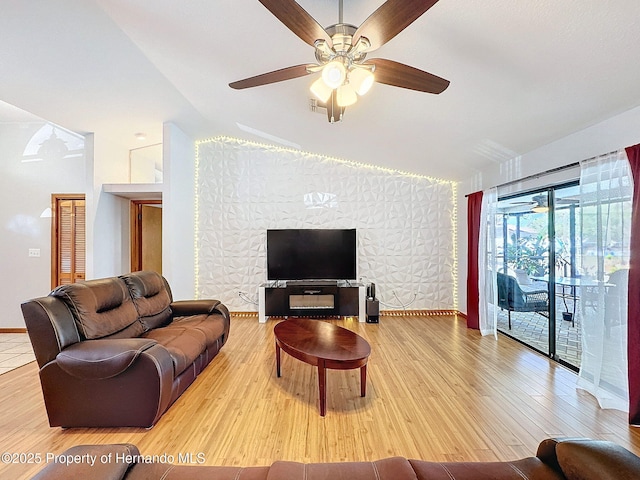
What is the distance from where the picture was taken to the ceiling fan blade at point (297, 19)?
1.37 metres

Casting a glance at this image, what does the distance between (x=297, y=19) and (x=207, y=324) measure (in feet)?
9.35

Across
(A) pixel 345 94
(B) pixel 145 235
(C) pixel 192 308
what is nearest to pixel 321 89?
(A) pixel 345 94

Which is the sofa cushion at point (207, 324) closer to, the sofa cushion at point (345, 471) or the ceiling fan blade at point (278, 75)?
the sofa cushion at point (345, 471)

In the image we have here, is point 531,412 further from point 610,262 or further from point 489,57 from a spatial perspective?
point 489,57

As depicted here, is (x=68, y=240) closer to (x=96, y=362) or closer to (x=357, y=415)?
(x=96, y=362)

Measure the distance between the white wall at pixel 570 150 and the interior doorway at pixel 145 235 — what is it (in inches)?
208

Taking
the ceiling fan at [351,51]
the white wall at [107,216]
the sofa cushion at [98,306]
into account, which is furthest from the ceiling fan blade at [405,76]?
the white wall at [107,216]

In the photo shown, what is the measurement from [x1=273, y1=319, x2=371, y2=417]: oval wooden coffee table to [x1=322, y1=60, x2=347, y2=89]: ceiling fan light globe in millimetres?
1922

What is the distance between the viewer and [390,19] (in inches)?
55.9

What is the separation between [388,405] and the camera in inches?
96.7

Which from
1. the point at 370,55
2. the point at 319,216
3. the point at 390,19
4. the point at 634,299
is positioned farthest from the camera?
the point at 319,216

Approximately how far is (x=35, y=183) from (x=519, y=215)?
7064mm

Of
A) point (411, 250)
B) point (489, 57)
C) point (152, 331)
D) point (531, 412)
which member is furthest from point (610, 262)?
point (152, 331)

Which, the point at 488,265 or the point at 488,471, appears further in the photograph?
the point at 488,265
